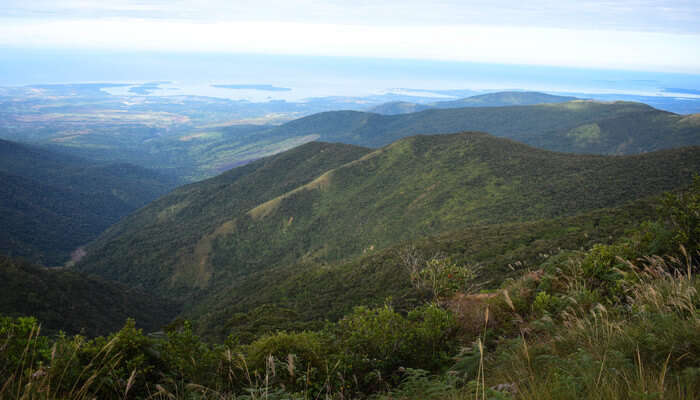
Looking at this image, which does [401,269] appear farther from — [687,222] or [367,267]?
[687,222]

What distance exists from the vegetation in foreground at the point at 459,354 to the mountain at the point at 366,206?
50.2 m

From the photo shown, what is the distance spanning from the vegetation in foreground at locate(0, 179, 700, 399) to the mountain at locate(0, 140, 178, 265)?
12805cm

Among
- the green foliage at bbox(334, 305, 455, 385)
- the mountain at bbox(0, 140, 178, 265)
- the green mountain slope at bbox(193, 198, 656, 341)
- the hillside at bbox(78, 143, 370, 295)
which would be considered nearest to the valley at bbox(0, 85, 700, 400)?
the green foliage at bbox(334, 305, 455, 385)

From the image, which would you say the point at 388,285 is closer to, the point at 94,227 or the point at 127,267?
the point at 127,267

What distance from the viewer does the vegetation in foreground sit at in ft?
12.5

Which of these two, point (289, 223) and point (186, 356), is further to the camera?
point (289, 223)

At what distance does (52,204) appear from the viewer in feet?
493

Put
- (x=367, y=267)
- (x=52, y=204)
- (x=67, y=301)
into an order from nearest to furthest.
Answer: (x=367, y=267) < (x=67, y=301) < (x=52, y=204)

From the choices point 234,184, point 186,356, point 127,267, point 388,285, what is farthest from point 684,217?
point 234,184

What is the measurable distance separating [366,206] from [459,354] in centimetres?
8275

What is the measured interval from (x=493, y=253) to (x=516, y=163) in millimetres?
51944

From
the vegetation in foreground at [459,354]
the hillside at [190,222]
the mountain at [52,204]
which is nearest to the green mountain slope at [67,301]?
the hillside at [190,222]

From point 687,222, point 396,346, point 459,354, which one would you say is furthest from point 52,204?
point 687,222

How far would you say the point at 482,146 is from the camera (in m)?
92.9
